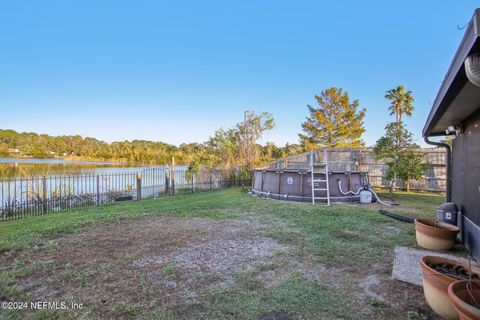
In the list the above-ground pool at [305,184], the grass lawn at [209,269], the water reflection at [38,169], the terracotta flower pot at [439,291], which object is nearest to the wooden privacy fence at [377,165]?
the above-ground pool at [305,184]

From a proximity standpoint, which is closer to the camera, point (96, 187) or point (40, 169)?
point (96, 187)

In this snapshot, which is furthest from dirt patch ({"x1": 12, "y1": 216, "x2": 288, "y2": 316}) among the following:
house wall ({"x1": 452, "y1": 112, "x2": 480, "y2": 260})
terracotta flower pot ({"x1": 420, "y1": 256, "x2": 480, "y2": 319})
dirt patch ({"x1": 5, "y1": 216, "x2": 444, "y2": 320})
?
house wall ({"x1": 452, "y1": 112, "x2": 480, "y2": 260})

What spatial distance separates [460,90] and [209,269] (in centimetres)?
343

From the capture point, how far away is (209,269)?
322cm

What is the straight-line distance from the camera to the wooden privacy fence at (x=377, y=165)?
477 inches

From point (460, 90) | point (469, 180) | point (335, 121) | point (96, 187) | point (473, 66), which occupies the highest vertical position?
point (335, 121)

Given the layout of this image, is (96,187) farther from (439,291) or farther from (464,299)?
(464,299)

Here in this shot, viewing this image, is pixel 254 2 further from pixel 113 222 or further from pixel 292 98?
pixel 292 98

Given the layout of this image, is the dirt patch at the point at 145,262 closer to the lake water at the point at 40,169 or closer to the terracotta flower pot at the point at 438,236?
the terracotta flower pot at the point at 438,236

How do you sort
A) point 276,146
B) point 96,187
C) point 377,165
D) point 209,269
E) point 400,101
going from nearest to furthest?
point 209,269, point 96,187, point 377,165, point 276,146, point 400,101

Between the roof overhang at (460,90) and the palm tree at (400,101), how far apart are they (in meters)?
19.9

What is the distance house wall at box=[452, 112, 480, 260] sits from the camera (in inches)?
142

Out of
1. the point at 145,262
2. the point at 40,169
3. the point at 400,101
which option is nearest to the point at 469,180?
the point at 145,262

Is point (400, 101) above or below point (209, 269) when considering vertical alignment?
above
